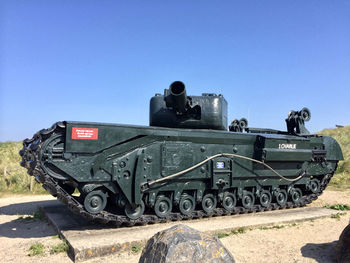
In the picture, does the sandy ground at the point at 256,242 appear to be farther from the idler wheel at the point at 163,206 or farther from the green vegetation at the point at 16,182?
the green vegetation at the point at 16,182

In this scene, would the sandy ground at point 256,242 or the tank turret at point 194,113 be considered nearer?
the sandy ground at point 256,242

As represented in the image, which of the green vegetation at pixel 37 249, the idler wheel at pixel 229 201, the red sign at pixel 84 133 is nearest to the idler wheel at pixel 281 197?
the idler wheel at pixel 229 201

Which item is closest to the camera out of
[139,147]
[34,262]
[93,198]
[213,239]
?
[213,239]

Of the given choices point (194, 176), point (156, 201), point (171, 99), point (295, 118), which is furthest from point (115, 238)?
point (295, 118)

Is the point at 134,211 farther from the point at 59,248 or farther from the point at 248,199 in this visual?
the point at 248,199

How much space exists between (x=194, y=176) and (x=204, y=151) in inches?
31.3

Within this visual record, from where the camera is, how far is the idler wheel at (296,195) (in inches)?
400

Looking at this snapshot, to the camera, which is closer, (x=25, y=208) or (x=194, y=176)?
(x=194, y=176)

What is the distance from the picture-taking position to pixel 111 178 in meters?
7.16

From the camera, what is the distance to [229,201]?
8844mm

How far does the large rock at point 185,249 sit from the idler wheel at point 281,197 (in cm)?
678

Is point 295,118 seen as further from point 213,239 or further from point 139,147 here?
point 213,239

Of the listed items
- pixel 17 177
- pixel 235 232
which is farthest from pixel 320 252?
pixel 17 177

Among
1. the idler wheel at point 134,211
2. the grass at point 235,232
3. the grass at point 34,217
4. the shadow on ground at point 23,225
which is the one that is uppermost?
Answer: the idler wheel at point 134,211
